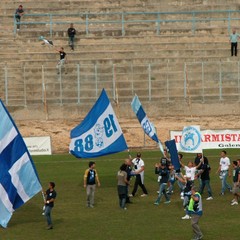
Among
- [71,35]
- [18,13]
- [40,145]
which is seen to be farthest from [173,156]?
[18,13]

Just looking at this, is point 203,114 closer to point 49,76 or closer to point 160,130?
point 160,130

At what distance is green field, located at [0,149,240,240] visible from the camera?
28281mm

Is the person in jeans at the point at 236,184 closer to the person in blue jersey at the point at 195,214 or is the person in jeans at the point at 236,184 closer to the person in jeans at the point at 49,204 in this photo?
the person in blue jersey at the point at 195,214

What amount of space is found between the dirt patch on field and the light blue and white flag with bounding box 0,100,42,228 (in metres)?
23.8

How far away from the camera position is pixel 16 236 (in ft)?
92.5

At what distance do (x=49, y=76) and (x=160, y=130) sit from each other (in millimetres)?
9381

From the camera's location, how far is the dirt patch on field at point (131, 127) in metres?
53.2

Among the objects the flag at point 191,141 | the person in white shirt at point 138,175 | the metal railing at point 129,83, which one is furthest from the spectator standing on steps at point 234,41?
the person in white shirt at point 138,175

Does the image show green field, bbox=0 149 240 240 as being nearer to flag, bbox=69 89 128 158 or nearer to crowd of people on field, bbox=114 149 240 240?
crowd of people on field, bbox=114 149 240 240

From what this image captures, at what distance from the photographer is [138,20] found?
6662 centimetres

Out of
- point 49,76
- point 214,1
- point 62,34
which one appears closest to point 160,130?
point 49,76

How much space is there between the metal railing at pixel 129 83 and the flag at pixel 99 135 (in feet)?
75.9

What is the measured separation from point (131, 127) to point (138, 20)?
561 inches

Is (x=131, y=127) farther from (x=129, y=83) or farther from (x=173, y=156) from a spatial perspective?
(x=173, y=156)
